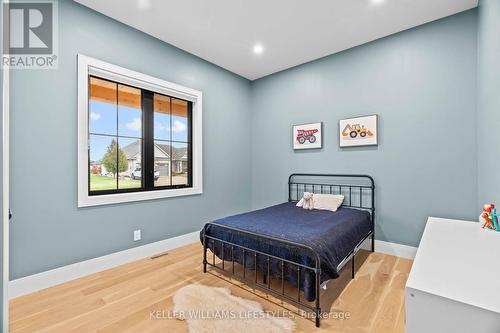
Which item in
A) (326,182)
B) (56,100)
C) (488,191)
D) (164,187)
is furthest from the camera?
(326,182)

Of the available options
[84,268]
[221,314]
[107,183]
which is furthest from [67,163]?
[221,314]

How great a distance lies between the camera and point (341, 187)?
3.36 meters

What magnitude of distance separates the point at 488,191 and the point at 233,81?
11.6 feet

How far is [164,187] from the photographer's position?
323 centimetres

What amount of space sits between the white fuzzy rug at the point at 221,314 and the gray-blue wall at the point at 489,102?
73.1 inches

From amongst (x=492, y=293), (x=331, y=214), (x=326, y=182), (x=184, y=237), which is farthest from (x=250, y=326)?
(x=326, y=182)

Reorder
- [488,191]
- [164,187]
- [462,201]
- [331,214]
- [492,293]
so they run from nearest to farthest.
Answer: [492,293]
[488,191]
[462,201]
[331,214]
[164,187]

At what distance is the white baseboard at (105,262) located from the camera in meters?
2.07

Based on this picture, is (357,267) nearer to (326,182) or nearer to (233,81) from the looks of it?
(326,182)

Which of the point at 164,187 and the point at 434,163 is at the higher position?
the point at 434,163

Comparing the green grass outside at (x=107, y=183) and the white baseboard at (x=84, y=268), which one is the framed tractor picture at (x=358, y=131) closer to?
the white baseboard at (x=84, y=268)

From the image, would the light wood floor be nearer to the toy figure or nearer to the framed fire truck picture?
the toy figure

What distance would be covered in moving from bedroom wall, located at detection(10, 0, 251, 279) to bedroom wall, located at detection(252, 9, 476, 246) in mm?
2061

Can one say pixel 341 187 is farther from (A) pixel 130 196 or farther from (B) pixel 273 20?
(A) pixel 130 196
